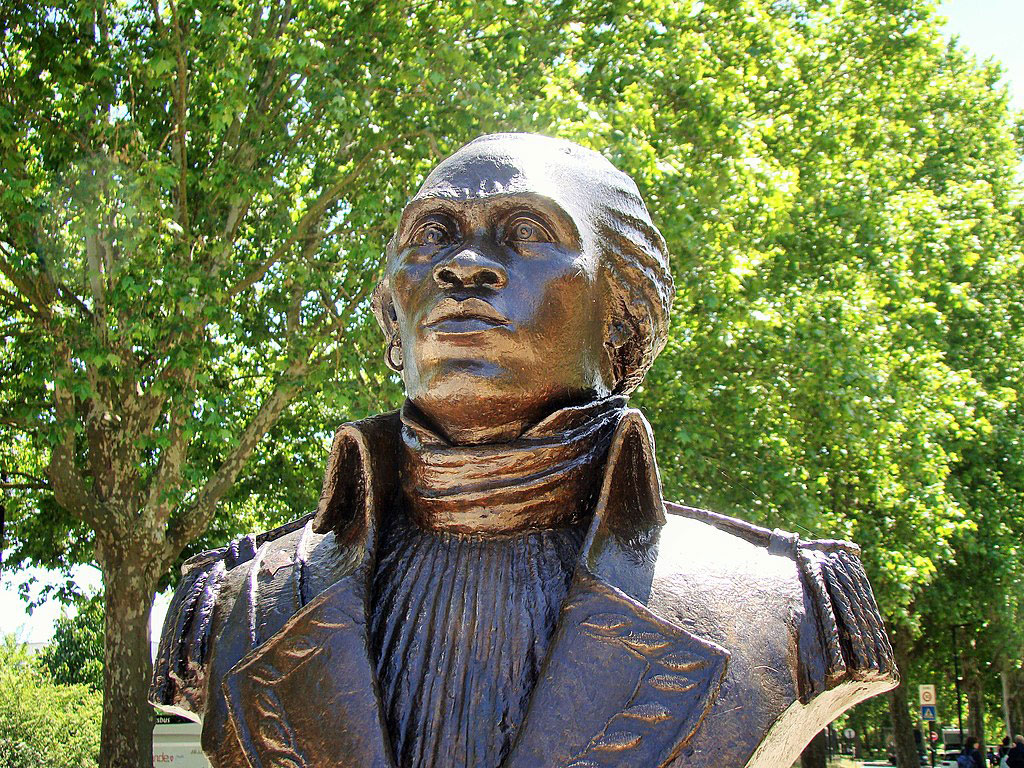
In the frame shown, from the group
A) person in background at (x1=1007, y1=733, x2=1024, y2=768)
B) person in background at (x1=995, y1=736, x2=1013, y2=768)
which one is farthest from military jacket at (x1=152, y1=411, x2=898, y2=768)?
person in background at (x1=995, y1=736, x2=1013, y2=768)

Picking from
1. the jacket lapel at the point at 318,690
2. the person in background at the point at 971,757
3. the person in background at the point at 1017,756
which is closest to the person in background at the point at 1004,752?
the person in background at the point at 971,757

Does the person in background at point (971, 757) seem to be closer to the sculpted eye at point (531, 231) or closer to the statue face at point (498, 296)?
the statue face at point (498, 296)

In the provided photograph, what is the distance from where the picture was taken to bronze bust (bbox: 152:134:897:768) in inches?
74.6

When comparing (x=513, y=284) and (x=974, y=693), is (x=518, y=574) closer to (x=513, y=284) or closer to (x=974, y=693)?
(x=513, y=284)

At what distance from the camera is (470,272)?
217 centimetres

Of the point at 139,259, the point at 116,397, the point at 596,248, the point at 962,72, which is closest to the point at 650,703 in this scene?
the point at 596,248

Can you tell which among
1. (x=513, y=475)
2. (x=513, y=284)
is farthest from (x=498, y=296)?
(x=513, y=475)

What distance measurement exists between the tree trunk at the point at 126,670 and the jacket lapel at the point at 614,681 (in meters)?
7.90

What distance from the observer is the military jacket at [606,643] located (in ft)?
6.08

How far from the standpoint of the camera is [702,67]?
1148 cm

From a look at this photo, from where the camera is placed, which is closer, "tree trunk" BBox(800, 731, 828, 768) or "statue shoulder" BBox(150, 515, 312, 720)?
"statue shoulder" BBox(150, 515, 312, 720)

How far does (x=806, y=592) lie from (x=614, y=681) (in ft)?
1.55

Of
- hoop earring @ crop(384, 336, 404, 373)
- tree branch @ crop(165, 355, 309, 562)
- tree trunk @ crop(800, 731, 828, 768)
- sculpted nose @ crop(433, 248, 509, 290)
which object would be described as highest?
sculpted nose @ crop(433, 248, 509, 290)

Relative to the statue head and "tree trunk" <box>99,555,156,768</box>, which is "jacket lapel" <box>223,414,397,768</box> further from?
"tree trunk" <box>99,555,156,768</box>
